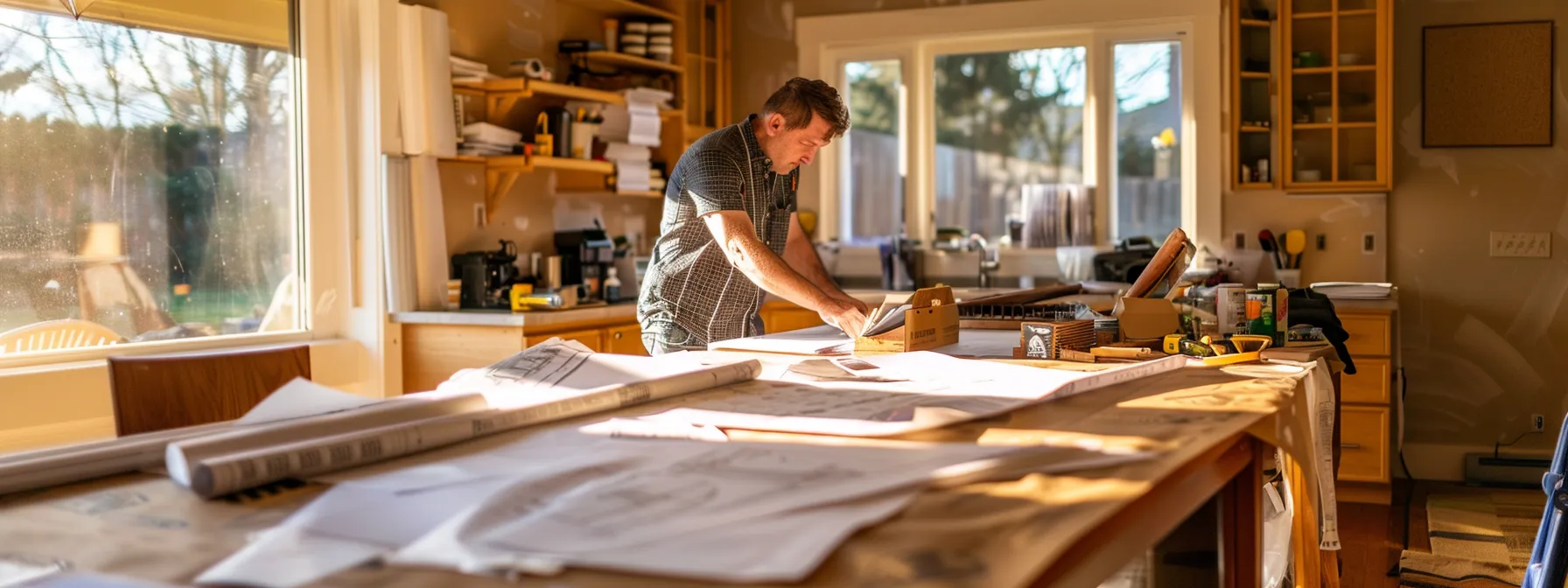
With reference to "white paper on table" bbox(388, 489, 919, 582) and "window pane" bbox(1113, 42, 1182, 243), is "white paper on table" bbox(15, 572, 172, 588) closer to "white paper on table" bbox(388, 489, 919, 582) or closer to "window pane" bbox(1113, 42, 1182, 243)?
Result: "white paper on table" bbox(388, 489, 919, 582)

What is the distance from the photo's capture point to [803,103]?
308cm

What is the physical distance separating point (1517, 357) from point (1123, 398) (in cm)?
412

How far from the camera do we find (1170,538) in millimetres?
1870

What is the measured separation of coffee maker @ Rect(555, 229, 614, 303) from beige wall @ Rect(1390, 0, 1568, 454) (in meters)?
3.23

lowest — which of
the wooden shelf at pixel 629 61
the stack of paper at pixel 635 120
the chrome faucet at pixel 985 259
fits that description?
the chrome faucet at pixel 985 259

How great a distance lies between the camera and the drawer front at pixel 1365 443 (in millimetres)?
4613

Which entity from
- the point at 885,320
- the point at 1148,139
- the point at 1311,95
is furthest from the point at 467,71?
the point at 1311,95

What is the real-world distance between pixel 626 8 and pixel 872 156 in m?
1.37

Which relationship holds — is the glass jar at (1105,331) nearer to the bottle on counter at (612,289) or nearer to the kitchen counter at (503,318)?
the kitchen counter at (503,318)

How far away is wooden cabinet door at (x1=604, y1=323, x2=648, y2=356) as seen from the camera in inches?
172

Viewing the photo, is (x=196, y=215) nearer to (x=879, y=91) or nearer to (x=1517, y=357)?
(x=879, y=91)

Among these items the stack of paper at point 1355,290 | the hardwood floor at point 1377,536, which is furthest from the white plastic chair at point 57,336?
the stack of paper at point 1355,290

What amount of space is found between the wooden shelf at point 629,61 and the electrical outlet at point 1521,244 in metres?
3.46

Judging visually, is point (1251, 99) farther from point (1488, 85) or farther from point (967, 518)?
point (967, 518)
